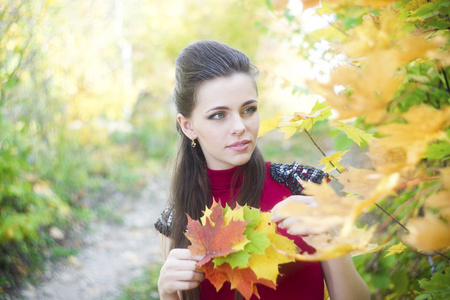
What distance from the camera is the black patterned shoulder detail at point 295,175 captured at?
1388 millimetres

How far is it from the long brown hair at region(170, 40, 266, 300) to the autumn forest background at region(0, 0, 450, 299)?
1.01ft

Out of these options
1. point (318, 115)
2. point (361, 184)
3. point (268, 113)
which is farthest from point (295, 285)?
point (268, 113)

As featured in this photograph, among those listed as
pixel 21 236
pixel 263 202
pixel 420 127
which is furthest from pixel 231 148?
pixel 21 236

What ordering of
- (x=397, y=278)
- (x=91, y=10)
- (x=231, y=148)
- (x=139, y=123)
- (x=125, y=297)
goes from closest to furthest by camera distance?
(x=397, y=278), (x=231, y=148), (x=125, y=297), (x=91, y=10), (x=139, y=123)

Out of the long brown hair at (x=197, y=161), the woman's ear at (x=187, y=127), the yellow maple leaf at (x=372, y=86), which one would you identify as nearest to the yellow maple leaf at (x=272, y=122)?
the long brown hair at (x=197, y=161)

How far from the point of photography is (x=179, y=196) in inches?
63.5

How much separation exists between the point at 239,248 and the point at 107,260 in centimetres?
371

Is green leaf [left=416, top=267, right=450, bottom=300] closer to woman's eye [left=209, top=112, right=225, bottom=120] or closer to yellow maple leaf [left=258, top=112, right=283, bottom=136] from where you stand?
yellow maple leaf [left=258, top=112, right=283, bottom=136]

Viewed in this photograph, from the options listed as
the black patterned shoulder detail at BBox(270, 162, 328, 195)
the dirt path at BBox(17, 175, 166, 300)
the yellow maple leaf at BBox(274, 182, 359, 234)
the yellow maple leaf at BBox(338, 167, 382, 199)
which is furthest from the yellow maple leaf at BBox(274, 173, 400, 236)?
the dirt path at BBox(17, 175, 166, 300)

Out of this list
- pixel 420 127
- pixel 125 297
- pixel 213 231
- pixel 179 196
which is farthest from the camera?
pixel 125 297

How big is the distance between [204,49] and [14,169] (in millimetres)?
2952

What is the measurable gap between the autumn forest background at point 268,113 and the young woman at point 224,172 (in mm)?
172

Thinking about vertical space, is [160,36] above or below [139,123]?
above

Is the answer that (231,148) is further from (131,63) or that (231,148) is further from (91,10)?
(131,63)
